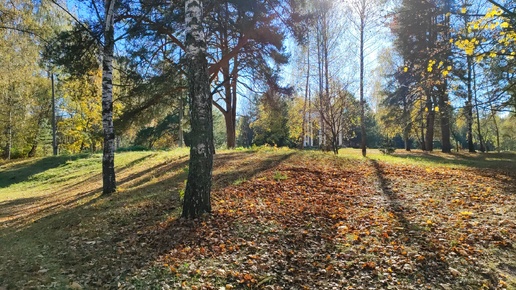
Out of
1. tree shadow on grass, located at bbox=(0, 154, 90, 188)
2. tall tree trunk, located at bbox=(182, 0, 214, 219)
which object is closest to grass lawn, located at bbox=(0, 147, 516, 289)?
tall tree trunk, located at bbox=(182, 0, 214, 219)

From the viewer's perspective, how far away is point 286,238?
4.83 metres

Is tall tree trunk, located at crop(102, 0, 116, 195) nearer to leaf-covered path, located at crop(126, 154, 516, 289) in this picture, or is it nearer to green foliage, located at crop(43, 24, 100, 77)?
green foliage, located at crop(43, 24, 100, 77)

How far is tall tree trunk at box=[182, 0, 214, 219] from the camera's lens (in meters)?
5.40

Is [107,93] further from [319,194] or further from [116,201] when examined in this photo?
[319,194]

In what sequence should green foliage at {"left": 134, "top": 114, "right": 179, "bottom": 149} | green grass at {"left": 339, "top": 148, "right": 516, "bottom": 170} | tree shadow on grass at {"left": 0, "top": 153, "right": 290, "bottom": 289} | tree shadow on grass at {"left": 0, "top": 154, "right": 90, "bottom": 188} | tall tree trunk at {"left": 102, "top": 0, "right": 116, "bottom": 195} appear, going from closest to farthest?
1. tree shadow on grass at {"left": 0, "top": 153, "right": 290, "bottom": 289}
2. tall tree trunk at {"left": 102, "top": 0, "right": 116, "bottom": 195}
3. green grass at {"left": 339, "top": 148, "right": 516, "bottom": 170}
4. tree shadow on grass at {"left": 0, "top": 154, "right": 90, "bottom": 188}
5. green foliage at {"left": 134, "top": 114, "right": 179, "bottom": 149}

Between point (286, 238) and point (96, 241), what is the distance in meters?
3.24

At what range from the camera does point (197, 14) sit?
17.9 feet

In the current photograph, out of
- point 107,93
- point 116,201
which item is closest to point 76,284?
point 116,201

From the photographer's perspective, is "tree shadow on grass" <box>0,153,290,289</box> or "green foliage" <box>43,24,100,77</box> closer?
"tree shadow on grass" <box>0,153,290,289</box>

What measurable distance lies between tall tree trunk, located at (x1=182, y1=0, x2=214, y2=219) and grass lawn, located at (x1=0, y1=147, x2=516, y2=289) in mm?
510

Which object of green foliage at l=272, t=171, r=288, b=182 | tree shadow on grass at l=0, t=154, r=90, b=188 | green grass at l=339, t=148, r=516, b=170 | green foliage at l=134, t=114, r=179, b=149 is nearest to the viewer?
green foliage at l=272, t=171, r=288, b=182

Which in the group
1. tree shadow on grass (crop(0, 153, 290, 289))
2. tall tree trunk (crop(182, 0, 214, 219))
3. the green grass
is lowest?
tree shadow on grass (crop(0, 153, 290, 289))

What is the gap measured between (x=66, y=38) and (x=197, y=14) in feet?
21.5

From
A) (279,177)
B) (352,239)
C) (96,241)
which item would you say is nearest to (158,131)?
(279,177)
